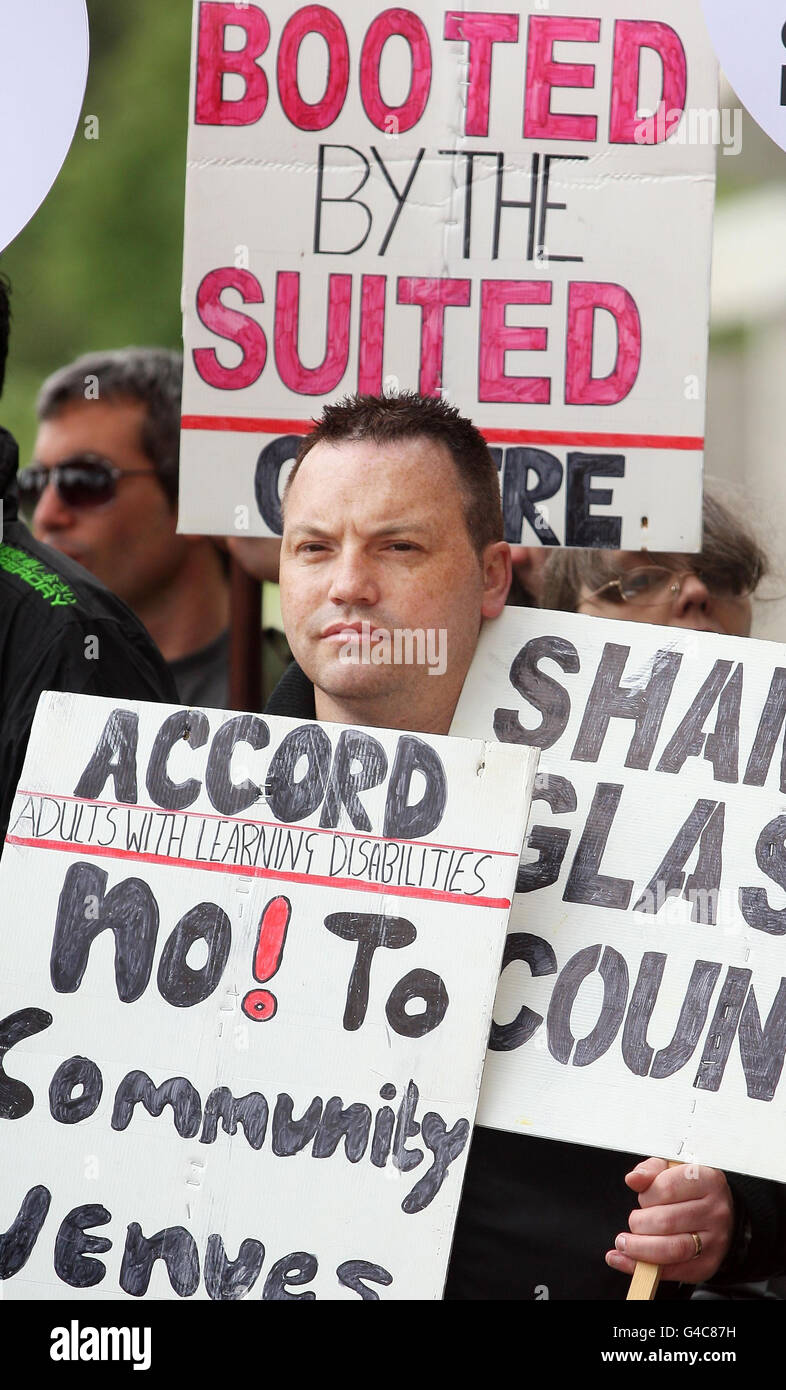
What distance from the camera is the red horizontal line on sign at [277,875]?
1.63 meters

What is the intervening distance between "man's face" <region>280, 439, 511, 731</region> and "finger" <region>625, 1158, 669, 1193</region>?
589 mm

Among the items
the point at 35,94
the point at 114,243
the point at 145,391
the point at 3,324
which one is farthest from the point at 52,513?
the point at 114,243

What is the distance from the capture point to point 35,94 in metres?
2.27

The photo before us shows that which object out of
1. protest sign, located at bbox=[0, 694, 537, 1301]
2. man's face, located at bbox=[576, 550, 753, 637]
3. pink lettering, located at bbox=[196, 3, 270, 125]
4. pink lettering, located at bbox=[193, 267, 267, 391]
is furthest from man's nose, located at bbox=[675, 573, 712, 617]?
pink lettering, located at bbox=[196, 3, 270, 125]

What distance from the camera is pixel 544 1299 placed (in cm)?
168

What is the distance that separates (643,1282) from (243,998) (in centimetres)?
56

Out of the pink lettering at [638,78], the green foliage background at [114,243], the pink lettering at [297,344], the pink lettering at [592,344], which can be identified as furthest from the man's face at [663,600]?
the green foliage background at [114,243]

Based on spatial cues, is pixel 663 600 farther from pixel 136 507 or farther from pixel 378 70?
pixel 136 507

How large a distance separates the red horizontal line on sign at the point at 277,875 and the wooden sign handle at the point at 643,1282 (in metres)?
0.38

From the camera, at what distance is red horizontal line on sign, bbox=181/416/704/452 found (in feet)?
7.66

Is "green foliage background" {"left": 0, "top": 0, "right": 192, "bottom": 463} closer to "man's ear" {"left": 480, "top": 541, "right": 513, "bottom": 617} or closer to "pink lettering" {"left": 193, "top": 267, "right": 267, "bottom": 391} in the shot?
"pink lettering" {"left": 193, "top": 267, "right": 267, "bottom": 391}

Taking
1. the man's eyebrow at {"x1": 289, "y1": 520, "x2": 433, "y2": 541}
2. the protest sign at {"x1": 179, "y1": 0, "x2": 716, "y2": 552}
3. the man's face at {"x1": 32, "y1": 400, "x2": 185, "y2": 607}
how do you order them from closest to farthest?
the man's eyebrow at {"x1": 289, "y1": 520, "x2": 433, "y2": 541} < the protest sign at {"x1": 179, "y1": 0, "x2": 716, "y2": 552} < the man's face at {"x1": 32, "y1": 400, "x2": 185, "y2": 607}

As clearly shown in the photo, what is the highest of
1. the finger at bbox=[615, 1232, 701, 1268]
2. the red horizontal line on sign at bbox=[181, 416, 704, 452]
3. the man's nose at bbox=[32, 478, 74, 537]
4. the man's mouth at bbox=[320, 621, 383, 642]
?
the red horizontal line on sign at bbox=[181, 416, 704, 452]
